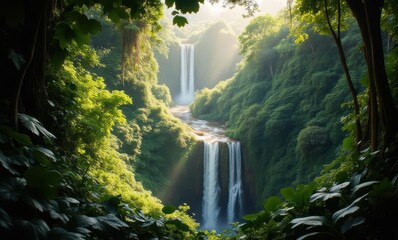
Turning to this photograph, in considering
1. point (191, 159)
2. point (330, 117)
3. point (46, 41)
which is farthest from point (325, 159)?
point (46, 41)

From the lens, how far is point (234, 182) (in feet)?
56.0

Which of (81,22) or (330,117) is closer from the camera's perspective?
(81,22)

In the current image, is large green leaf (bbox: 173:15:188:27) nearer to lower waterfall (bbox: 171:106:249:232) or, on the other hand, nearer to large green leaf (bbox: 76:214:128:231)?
large green leaf (bbox: 76:214:128:231)

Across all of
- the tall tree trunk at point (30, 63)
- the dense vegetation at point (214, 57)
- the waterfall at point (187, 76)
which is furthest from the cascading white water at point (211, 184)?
the dense vegetation at point (214, 57)

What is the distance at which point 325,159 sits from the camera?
1374cm

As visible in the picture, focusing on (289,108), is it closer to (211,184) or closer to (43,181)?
(211,184)

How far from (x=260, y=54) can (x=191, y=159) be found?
362 inches

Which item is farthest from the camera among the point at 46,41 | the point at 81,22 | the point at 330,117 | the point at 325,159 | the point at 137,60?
the point at 330,117

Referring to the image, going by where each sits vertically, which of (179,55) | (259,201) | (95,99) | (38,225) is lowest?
(38,225)

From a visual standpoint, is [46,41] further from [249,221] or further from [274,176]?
[274,176]

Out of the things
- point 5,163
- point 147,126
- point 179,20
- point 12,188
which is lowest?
point 12,188

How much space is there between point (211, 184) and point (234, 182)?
1.26 m

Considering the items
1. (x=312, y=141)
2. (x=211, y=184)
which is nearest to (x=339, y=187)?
(x=312, y=141)

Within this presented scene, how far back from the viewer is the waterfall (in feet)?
123
